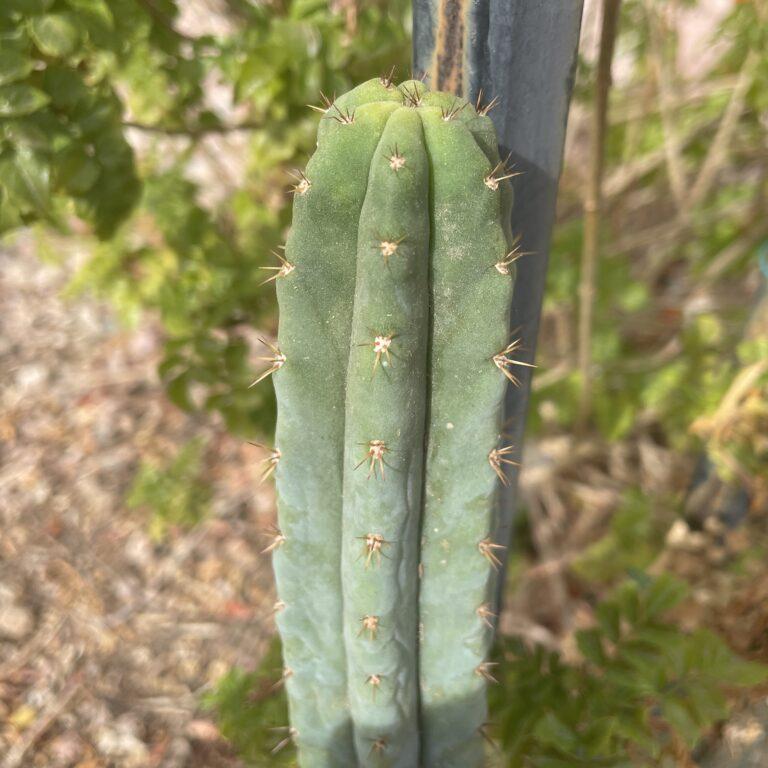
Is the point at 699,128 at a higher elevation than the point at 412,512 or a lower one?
higher

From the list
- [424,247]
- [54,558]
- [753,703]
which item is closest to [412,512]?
[424,247]

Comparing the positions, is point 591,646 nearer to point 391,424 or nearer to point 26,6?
point 391,424

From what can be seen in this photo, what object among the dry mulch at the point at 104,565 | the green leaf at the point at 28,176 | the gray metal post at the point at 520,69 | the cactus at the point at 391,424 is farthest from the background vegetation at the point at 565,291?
the gray metal post at the point at 520,69

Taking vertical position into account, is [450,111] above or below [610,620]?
above

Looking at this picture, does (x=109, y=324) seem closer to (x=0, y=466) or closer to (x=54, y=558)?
(x=0, y=466)

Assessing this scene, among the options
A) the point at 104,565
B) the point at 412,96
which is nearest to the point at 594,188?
the point at 412,96

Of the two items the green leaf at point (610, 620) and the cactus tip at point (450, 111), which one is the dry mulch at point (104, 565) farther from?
the cactus tip at point (450, 111)
